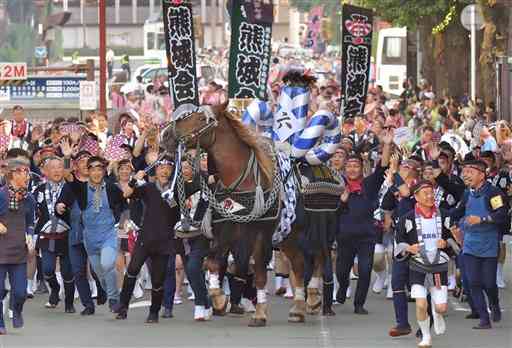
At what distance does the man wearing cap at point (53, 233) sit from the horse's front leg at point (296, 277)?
220 centimetres

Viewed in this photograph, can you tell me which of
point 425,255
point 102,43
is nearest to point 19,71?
point 102,43

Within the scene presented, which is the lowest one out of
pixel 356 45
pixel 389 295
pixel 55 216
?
pixel 389 295

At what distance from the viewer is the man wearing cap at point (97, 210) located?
14.9 meters

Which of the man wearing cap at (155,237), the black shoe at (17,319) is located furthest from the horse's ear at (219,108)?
the black shoe at (17,319)

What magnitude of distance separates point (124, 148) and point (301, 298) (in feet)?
11.4

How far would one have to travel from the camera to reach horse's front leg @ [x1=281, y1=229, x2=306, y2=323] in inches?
575

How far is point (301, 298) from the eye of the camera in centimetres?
1463

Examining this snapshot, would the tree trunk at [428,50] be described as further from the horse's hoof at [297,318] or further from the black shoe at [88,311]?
the horse's hoof at [297,318]

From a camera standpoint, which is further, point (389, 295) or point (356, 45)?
point (356, 45)

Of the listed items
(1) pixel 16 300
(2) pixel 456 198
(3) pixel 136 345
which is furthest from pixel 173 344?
(2) pixel 456 198

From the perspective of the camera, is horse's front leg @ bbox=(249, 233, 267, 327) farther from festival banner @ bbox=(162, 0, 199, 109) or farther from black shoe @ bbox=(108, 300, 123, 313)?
festival banner @ bbox=(162, 0, 199, 109)

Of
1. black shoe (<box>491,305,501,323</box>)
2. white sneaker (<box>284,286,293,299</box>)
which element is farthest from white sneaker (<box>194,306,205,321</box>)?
black shoe (<box>491,305,501,323</box>)

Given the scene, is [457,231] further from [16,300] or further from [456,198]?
[16,300]

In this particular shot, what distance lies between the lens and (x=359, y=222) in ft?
50.4
